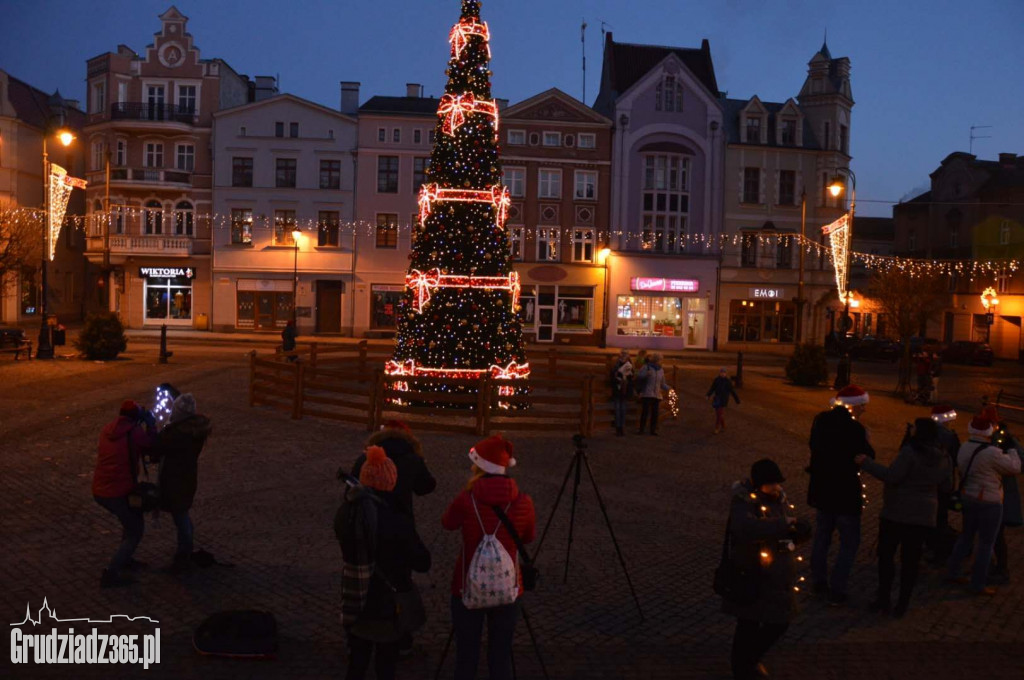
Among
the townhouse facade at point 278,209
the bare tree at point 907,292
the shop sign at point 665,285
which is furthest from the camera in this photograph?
the shop sign at point 665,285

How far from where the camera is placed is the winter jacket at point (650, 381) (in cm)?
1563

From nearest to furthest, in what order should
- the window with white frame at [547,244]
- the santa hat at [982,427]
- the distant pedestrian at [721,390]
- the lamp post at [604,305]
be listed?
the santa hat at [982,427], the distant pedestrian at [721,390], the lamp post at [604,305], the window with white frame at [547,244]

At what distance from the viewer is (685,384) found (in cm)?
2631

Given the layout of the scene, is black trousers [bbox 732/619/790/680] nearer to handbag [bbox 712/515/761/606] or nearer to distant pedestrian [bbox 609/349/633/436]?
handbag [bbox 712/515/761/606]

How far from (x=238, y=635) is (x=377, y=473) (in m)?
2.02

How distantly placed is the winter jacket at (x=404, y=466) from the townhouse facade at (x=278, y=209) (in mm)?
38785

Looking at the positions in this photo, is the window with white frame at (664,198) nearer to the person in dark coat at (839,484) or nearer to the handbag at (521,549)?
the person in dark coat at (839,484)

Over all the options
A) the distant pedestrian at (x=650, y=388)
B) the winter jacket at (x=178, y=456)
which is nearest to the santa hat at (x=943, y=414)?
the distant pedestrian at (x=650, y=388)

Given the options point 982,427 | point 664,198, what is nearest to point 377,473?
point 982,427

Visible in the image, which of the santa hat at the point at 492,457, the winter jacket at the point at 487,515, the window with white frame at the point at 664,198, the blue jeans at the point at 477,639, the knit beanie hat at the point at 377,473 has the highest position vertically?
the window with white frame at the point at 664,198

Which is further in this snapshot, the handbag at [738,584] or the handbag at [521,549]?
the handbag at [738,584]

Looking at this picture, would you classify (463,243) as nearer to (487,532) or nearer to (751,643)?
(751,643)

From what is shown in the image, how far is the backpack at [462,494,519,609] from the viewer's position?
4.74m

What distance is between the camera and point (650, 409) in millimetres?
16188
